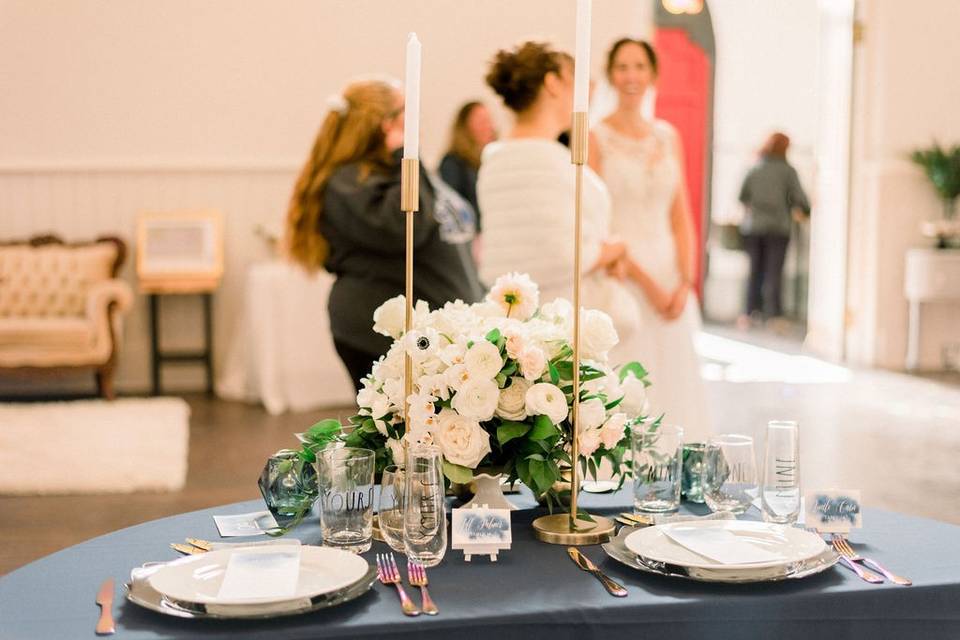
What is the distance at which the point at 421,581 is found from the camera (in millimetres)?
1487

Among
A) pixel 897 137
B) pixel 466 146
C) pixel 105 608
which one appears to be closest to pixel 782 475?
pixel 105 608

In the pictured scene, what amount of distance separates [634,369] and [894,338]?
7149 mm

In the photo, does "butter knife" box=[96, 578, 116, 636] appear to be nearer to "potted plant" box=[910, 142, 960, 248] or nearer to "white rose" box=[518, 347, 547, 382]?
"white rose" box=[518, 347, 547, 382]

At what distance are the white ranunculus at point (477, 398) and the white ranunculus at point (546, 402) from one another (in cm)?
5

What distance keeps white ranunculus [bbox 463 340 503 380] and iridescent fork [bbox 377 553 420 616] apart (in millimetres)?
271

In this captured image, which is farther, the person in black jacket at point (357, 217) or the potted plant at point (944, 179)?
the potted plant at point (944, 179)

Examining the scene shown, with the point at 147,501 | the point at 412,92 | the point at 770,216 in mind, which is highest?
the point at 770,216

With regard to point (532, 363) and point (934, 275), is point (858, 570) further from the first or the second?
point (934, 275)

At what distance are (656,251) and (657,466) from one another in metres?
2.46

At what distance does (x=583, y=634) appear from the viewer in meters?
1.40

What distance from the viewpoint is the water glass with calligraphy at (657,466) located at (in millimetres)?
1751

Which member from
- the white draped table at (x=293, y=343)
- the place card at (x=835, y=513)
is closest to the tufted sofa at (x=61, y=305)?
the white draped table at (x=293, y=343)

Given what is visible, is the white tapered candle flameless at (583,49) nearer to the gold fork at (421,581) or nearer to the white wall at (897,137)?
the gold fork at (421,581)

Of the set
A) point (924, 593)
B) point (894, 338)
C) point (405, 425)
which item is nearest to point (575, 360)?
point (405, 425)
